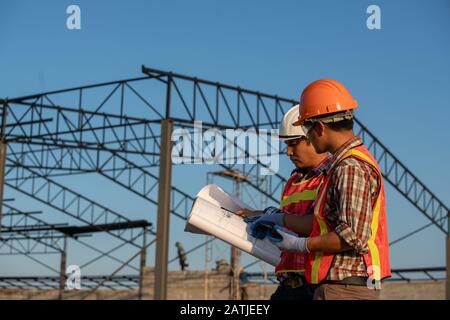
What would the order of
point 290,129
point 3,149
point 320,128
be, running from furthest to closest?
point 3,149
point 290,129
point 320,128

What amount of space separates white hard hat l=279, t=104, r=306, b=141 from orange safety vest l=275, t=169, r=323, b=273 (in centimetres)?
30

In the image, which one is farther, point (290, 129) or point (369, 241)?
point (290, 129)

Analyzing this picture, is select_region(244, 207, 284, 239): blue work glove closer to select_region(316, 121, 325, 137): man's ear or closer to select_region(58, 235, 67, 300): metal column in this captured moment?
select_region(316, 121, 325, 137): man's ear

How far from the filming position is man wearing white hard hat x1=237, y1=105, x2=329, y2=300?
5.04 meters

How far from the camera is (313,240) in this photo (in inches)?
166

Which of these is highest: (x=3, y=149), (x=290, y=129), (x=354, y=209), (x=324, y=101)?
(x=3, y=149)

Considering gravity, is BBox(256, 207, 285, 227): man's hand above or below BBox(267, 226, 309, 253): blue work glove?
above

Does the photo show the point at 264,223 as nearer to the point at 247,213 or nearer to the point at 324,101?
the point at 247,213

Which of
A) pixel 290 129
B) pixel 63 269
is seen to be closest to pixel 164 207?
pixel 290 129

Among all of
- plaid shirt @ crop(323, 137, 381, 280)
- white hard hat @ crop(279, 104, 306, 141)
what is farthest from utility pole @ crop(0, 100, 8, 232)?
plaid shirt @ crop(323, 137, 381, 280)

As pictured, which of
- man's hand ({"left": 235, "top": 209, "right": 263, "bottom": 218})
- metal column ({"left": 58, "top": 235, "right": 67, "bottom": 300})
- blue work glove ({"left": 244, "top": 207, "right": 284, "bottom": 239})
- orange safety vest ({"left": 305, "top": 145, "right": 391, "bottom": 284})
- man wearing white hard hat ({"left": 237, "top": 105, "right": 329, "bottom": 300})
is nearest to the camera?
orange safety vest ({"left": 305, "top": 145, "right": 391, "bottom": 284})

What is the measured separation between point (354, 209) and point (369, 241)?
0.25 m

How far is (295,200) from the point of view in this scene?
17.3 feet
